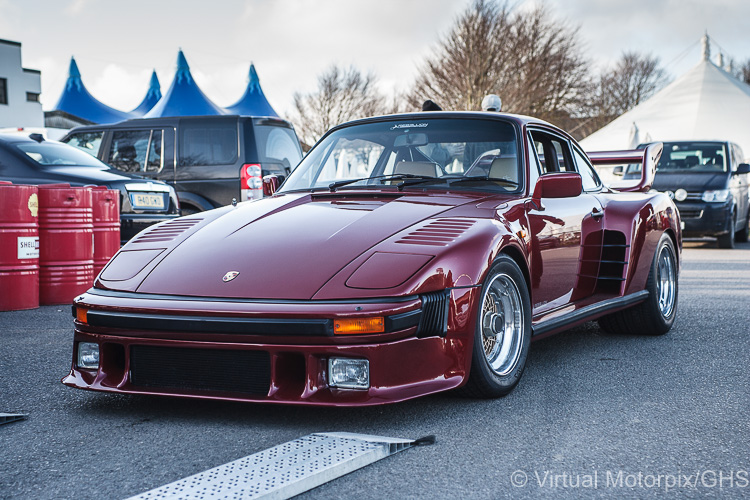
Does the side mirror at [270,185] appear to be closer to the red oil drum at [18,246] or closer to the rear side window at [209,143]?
the red oil drum at [18,246]

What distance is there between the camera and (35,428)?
325 centimetres

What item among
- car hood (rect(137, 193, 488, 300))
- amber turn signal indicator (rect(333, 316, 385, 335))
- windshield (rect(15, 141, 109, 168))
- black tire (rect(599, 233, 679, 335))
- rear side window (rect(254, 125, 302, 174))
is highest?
rear side window (rect(254, 125, 302, 174))

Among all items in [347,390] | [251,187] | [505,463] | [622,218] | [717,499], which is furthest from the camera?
[251,187]

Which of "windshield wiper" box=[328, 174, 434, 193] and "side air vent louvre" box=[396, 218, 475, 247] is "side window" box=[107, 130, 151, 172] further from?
"side air vent louvre" box=[396, 218, 475, 247]

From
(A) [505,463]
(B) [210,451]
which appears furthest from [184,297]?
(A) [505,463]

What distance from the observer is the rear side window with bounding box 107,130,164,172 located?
1002 cm

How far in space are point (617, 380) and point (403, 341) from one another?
1.54 meters

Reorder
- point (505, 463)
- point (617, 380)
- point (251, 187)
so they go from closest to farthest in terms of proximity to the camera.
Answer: point (505, 463)
point (617, 380)
point (251, 187)

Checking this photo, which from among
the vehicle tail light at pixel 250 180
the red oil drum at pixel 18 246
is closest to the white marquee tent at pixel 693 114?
the vehicle tail light at pixel 250 180

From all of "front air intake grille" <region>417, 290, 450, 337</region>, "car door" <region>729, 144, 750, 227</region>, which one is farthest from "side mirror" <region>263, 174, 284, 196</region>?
"car door" <region>729, 144, 750, 227</region>

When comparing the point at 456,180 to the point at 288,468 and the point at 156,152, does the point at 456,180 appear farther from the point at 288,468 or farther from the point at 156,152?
the point at 156,152

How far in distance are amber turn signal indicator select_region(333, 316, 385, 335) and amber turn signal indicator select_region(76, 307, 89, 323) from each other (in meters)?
1.12

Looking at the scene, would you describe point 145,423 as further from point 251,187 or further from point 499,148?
point 251,187

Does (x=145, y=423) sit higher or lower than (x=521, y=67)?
lower
